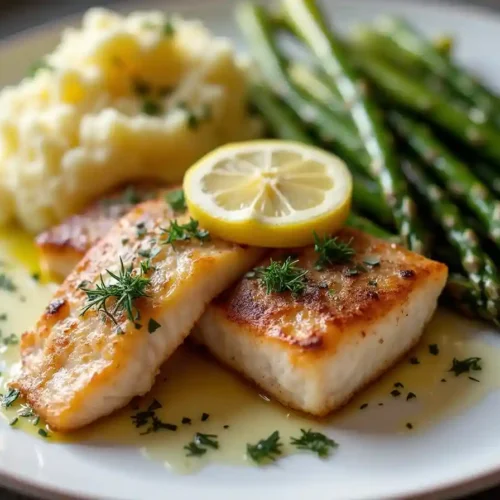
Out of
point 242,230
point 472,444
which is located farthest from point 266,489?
point 242,230

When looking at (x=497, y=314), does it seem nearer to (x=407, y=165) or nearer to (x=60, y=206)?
(x=407, y=165)

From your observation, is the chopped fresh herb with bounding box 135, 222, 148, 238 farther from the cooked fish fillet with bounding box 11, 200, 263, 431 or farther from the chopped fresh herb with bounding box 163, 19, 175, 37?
the chopped fresh herb with bounding box 163, 19, 175, 37

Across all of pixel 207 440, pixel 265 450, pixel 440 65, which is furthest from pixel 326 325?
pixel 440 65

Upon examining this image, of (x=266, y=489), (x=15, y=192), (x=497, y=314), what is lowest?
(x=497, y=314)

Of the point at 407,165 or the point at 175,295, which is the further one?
the point at 407,165

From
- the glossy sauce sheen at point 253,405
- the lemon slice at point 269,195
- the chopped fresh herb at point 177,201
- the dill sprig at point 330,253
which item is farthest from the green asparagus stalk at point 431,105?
the chopped fresh herb at point 177,201

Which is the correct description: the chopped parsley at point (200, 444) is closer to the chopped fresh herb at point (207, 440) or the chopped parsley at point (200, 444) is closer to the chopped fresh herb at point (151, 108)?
the chopped fresh herb at point (207, 440)
